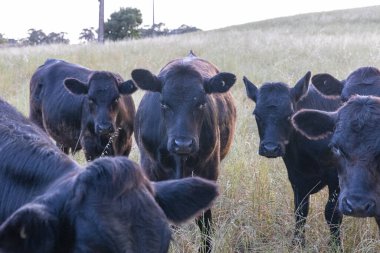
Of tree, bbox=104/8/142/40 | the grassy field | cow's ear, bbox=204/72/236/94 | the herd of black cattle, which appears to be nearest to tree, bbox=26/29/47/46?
tree, bbox=104/8/142/40

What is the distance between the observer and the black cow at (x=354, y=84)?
19.3 ft

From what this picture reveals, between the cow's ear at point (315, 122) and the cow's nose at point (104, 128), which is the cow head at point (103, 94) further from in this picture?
the cow's ear at point (315, 122)

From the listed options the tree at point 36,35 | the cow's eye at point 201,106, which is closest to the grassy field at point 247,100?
the cow's eye at point 201,106

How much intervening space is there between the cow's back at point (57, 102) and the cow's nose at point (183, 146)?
3.67 metres

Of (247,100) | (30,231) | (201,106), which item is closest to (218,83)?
(201,106)

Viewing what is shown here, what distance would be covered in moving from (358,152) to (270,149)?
5.03ft

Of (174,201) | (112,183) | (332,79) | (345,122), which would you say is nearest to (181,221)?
(174,201)

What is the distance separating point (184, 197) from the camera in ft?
9.41

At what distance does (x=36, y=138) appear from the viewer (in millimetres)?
3426

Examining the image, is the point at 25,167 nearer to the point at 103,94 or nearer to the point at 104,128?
the point at 104,128

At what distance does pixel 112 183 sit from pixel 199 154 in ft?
10.9

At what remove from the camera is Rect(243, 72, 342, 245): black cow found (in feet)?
18.8

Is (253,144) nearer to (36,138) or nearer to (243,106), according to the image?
(243,106)

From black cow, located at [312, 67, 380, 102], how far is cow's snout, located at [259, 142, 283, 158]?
0.90m
